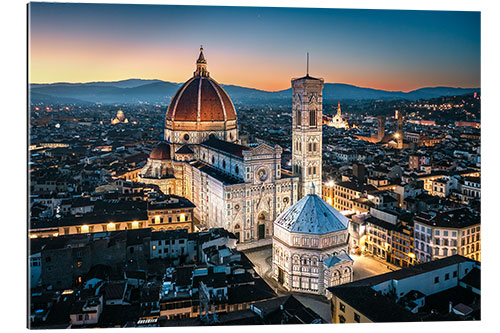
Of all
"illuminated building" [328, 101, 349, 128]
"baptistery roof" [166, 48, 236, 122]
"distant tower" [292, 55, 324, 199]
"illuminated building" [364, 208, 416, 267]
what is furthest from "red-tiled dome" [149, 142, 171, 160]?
"illuminated building" [328, 101, 349, 128]

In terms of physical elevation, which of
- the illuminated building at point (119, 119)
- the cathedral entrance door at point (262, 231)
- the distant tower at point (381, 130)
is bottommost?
the cathedral entrance door at point (262, 231)

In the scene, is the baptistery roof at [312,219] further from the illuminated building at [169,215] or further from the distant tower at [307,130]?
the distant tower at [307,130]

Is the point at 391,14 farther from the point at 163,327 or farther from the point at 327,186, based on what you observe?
the point at 327,186

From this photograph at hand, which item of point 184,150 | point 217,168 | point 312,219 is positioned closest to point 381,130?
point 184,150

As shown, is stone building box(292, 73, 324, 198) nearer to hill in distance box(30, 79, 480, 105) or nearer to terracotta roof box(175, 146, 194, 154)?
hill in distance box(30, 79, 480, 105)

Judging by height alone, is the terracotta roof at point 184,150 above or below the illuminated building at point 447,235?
above

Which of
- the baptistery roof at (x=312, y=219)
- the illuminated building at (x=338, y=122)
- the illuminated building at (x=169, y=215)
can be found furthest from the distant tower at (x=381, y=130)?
the baptistery roof at (x=312, y=219)
